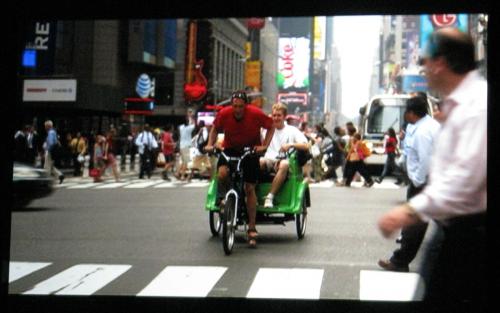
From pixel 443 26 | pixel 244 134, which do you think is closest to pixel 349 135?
pixel 244 134

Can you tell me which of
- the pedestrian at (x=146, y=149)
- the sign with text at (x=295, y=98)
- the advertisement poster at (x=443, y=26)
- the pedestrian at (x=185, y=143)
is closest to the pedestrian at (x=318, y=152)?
the pedestrian at (x=185, y=143)

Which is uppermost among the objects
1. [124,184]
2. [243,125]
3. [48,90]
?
[48,90]

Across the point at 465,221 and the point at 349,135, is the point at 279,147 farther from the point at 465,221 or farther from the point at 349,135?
the point at 349,135

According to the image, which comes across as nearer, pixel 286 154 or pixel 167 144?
pixel 286 154

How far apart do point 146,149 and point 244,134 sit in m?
15.4

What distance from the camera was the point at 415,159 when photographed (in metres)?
7.64

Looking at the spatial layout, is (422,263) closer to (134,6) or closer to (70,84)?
(134,6)

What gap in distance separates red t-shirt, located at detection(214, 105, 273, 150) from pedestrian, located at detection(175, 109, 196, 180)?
1126 centimetres

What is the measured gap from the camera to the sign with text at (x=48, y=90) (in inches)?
447

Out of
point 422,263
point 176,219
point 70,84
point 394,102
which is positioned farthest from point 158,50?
point 422,263

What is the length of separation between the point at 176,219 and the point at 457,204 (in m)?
9.65

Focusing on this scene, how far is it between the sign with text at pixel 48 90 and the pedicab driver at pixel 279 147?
3.37 metres

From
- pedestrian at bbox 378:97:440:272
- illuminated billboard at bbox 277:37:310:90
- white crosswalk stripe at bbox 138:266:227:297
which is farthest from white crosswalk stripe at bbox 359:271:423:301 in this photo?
illuminated billboard at bbox 277:37:310:90

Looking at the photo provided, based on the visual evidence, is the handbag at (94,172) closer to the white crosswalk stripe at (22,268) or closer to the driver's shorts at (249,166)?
the driver's shorts at (249,166)
